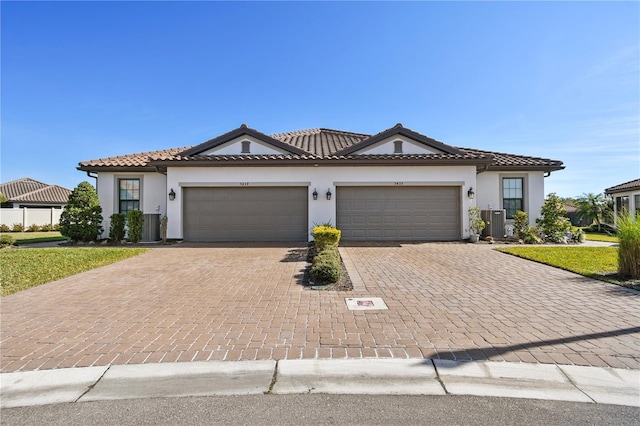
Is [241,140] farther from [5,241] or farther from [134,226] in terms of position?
[5,241]

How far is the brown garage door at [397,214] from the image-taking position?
1330 cm

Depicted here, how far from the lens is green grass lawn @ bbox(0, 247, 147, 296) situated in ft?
21.5

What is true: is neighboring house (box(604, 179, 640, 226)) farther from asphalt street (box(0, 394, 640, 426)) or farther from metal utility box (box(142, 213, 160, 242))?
metal utility box (box(142, 213, 160, 242))

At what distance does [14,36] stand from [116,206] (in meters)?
7.39

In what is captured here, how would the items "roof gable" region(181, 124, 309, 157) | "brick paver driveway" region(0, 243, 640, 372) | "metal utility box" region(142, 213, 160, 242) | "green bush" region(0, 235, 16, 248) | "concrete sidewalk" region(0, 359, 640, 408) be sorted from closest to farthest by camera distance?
"concrete sidewalk" region(0, 359, 640, 408) → "brick paver driveway" region(0, 243, 640, 372) → "green bush" region(0, 235, 16, 248) → "metal utility box" region(142, 213, 160, 242) → "roof gable" region(181, 124, 309, 157)

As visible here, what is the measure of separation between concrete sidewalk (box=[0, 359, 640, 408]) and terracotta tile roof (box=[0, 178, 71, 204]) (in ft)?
113

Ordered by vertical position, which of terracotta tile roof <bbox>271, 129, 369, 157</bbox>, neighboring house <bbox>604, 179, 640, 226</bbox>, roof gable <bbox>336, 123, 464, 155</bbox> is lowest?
neighboring house <bbox>604, 179, 640, 226</bbox>

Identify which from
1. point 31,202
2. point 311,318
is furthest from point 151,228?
point 31,202

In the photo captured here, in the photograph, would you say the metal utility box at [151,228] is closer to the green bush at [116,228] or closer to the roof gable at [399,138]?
the green bush at [116,228]

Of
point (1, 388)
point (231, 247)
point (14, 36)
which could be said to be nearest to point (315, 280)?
point (1, 388)

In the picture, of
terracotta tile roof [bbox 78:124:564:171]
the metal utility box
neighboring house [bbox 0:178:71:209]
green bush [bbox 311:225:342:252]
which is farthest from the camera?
neighboring house [bbox 0:178:71:209]

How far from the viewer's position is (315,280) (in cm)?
642

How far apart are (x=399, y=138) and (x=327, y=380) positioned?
13.1 m

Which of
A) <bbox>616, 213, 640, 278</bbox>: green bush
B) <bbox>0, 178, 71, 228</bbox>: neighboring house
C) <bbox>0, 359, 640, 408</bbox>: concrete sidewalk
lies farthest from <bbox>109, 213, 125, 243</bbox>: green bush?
<bbox>0, 178, 71, 228</bbox>: neighboring house
